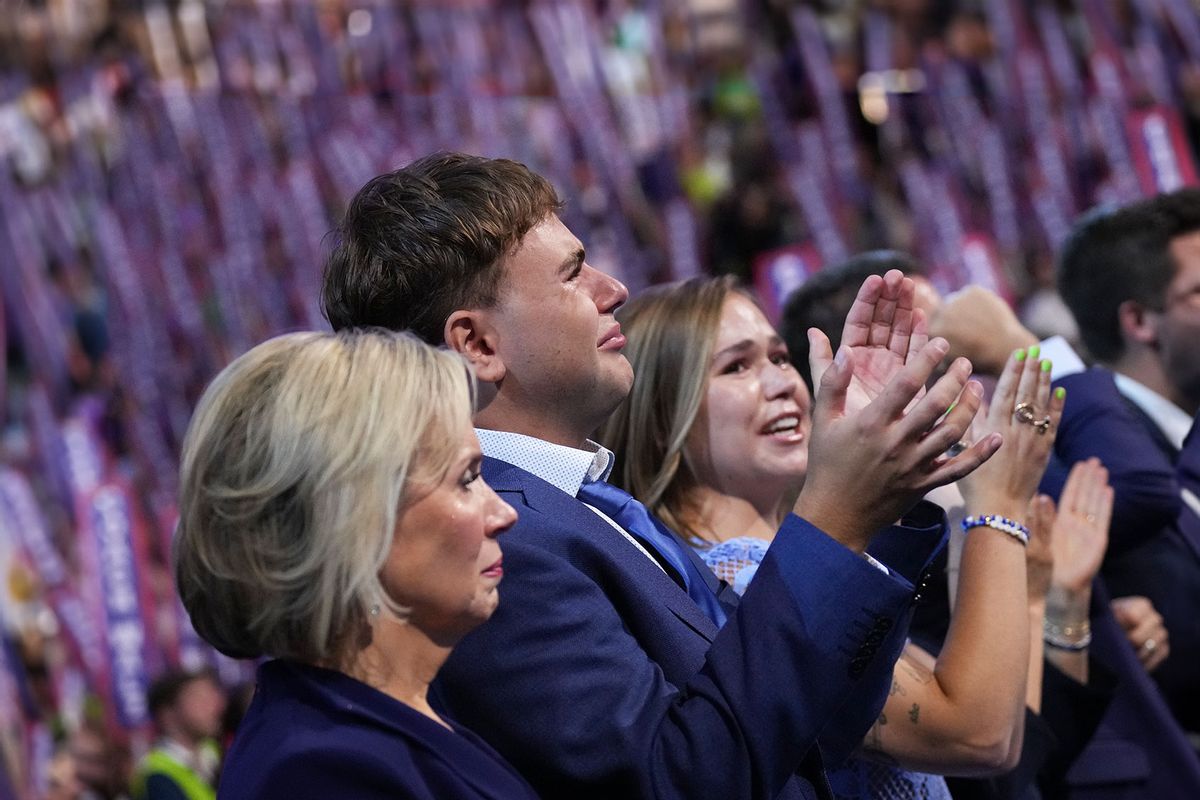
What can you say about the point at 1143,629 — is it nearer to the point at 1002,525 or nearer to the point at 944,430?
the point at 1002,525

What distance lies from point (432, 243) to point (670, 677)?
2.00 feet

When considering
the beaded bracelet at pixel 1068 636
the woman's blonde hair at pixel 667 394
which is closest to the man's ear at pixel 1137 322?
the beaded bracelet at pixel 1068 636

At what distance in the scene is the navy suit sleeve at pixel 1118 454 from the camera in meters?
3.03

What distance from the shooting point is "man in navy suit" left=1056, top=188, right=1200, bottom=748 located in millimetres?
3066

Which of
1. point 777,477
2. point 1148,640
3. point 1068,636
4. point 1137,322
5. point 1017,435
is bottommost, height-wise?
point 1148,640

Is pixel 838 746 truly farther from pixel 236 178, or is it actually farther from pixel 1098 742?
pixel 236 178

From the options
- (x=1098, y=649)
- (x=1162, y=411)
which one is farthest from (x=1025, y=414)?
(x=1162, y=411)

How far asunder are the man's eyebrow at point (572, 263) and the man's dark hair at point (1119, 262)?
1.84 meters

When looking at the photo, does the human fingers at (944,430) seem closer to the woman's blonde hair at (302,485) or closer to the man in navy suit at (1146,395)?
the woman's blonde hair at (302,485)

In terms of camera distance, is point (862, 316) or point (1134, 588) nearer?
point (862, 316)

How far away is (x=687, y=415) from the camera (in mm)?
2705

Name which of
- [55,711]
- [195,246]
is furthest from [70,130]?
[55,711]

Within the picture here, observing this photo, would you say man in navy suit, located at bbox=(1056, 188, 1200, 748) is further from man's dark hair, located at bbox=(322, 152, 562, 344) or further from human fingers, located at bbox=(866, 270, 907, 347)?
man's dark hair, located at bbox=(322, 152, 562, 344)

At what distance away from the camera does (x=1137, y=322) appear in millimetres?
3596
